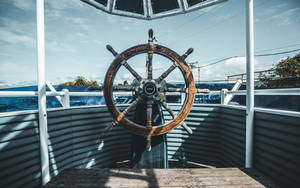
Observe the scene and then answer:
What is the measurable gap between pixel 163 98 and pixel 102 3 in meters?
1.76

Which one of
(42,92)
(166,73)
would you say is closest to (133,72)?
(166,73)

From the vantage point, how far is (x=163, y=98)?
5.21 feet

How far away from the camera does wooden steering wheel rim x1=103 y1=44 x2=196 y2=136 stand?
4.90ft

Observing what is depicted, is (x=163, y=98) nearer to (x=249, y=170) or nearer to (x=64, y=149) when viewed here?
(x=249, y=170)

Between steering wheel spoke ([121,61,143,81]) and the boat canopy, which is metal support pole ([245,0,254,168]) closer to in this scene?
the boat canopy

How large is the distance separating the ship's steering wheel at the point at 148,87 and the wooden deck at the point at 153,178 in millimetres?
311

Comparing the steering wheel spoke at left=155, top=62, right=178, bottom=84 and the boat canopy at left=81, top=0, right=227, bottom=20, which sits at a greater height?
the boat canopy at left=81, top=0, right=227, bottom=20

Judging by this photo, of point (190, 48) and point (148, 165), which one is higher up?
point (190, 48)

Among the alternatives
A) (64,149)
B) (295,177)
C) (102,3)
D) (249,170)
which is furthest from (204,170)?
(102,3)

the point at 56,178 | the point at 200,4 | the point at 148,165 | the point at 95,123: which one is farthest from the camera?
the point at 200,4

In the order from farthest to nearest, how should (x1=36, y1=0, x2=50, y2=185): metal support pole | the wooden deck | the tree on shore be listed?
the tree on shore, (x1=36, y1=0, x2=50, y2=185): metal support pole, the wooden deck

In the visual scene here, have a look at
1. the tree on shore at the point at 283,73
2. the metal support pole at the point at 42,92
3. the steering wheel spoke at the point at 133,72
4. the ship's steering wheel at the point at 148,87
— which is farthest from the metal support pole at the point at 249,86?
the tree on shore at the point at 283,73

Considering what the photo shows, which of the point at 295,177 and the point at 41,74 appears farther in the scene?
the point at 41,74

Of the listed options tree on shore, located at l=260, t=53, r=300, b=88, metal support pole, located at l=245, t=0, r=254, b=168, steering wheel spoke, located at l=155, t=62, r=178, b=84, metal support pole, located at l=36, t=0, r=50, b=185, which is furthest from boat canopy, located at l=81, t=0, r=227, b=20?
tree on shore, located at l=260, t=53, r=300, b=88
